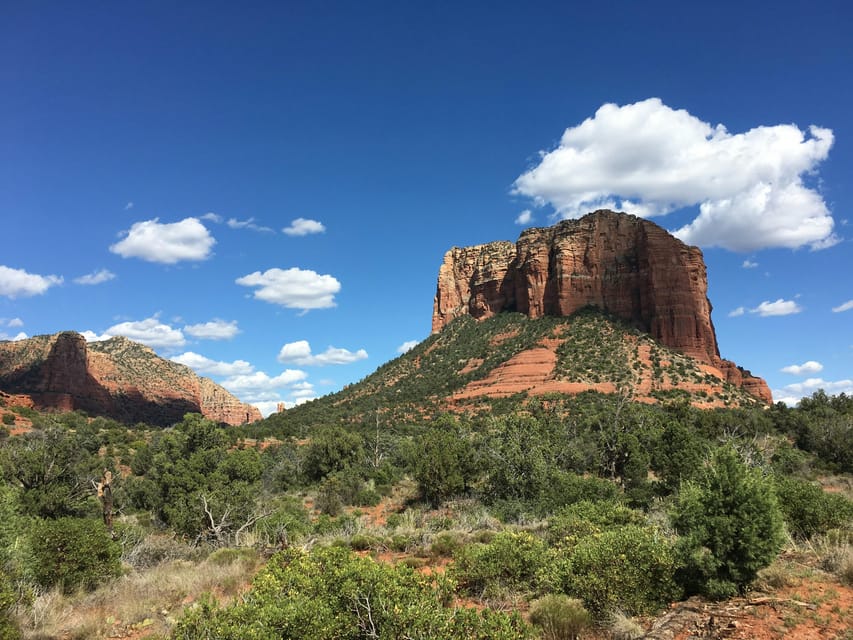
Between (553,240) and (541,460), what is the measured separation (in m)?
74.5

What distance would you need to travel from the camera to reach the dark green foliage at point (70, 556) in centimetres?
1133

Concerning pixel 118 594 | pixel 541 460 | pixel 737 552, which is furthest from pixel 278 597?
pixel 541 460

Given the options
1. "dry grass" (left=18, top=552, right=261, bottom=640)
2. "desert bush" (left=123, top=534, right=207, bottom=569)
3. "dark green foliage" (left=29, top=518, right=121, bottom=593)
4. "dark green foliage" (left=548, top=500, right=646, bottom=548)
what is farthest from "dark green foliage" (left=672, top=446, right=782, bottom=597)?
"desert bush" (left=123, top=534, right=207, bottom=569)

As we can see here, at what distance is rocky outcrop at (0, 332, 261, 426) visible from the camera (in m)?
87.4

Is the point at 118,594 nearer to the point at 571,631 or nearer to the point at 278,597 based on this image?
the point at 278,597

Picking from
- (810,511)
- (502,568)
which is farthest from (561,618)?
(810,511)

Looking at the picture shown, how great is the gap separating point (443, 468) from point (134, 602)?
18.0 metres

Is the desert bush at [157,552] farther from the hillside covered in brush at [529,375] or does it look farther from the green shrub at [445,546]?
the hillside covered in brush at [529,375]

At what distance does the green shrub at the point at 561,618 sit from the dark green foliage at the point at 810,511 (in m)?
8.58

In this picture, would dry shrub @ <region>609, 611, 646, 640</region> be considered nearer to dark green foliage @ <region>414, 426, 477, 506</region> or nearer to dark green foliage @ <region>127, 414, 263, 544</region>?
dark green foliage @ <region>127, 414, 263, 544</region>

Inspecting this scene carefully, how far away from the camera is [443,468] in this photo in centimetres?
2675

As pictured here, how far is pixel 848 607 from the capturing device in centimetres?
758

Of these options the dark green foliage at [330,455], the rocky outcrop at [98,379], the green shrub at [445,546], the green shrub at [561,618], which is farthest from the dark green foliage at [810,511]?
the rocky outcrop at [98,379]

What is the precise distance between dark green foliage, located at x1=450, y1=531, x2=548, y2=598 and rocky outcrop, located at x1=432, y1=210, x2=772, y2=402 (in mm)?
73054
